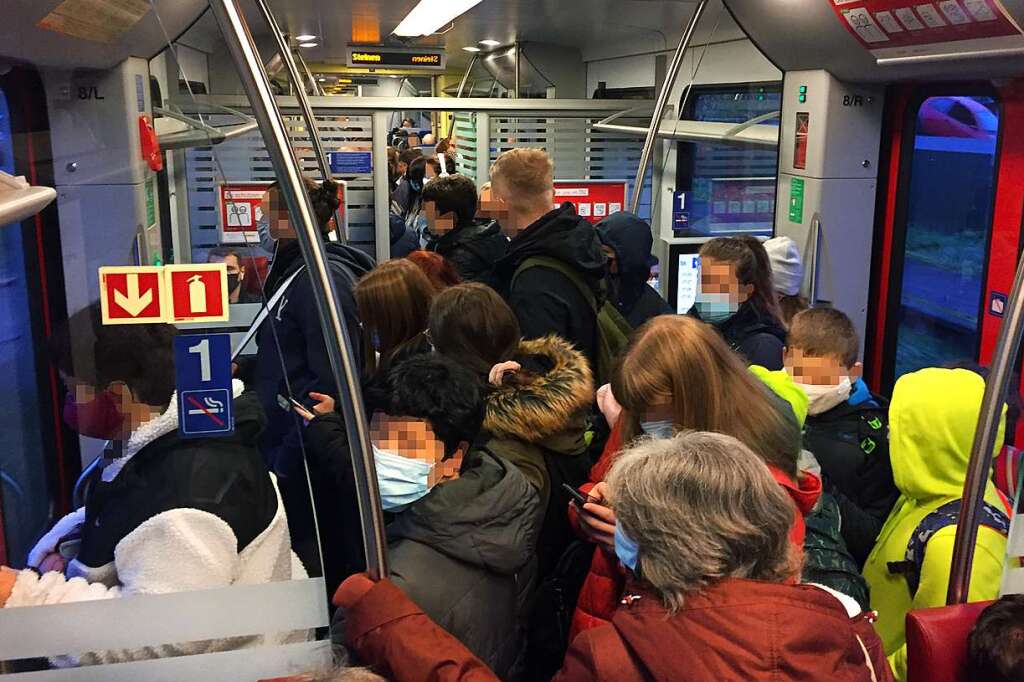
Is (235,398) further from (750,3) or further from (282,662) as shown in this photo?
(750,3)

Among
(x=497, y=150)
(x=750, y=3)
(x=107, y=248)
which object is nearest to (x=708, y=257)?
(x=750, y=3)

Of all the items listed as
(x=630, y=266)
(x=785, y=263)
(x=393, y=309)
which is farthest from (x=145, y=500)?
(x=785, y=263)

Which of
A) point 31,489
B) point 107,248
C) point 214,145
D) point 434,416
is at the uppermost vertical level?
point 214,145

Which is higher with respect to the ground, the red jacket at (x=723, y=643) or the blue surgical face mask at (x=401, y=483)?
the blue surgical face mask at (x=401, y=483)

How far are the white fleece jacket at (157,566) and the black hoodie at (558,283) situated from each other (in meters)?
1.50

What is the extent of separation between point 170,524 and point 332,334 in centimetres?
44

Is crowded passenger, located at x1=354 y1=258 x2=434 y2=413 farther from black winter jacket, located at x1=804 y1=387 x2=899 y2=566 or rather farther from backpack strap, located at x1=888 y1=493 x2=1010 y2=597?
backpack strap, located at x1=888 y1=493 x2=1010 y2=597

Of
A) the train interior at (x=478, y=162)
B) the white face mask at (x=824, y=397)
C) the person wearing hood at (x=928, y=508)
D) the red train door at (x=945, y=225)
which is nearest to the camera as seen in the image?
the train interior at (x=478, y=162)

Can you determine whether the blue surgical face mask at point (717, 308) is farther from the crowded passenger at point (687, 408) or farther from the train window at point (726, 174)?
the train window at point (726, 174)

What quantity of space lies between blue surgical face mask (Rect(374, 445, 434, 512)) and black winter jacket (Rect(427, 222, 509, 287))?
2402 millimetres

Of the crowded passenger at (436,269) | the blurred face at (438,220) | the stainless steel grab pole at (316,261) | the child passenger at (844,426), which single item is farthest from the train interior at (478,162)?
the crowded passenger at (436,269)

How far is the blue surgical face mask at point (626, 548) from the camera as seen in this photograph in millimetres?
1612

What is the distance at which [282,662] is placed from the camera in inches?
76.2

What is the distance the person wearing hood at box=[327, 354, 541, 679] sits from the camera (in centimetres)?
193
